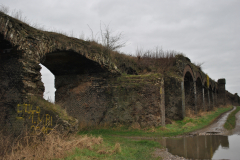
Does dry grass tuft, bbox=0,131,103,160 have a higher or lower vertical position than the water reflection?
higher

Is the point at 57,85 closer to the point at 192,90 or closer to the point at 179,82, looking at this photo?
the point at 179,82

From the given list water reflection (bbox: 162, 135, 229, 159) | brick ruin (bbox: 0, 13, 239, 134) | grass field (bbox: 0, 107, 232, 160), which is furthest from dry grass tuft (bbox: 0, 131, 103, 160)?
water reflection (bbox: 162, 135, 229, 159)

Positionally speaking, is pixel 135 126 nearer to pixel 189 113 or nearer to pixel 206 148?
pixel 206 148

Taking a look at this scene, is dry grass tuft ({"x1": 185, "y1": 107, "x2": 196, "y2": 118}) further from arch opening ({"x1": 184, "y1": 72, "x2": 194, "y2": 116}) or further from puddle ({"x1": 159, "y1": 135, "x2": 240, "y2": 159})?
puddle ({"x1": 159, "y1": 135, "x2": 240, "y2": 159})

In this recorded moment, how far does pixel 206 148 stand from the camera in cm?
650

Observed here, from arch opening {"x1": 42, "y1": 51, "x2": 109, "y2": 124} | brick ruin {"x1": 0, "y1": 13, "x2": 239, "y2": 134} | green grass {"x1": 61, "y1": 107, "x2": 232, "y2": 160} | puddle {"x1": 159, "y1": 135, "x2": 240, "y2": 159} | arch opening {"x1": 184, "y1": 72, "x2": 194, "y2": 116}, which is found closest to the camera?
green grass {"x1": 61, "y1": 107, "x2": 232, "y2": 160}

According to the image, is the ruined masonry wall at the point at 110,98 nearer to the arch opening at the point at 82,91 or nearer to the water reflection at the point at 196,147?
the arch opening at the point at 82,91

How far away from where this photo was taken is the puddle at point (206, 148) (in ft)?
18.6

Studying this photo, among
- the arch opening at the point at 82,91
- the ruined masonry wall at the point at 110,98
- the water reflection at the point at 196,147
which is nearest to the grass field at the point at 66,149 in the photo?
the water reflection at the point at 196,147

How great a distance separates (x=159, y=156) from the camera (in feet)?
18.5

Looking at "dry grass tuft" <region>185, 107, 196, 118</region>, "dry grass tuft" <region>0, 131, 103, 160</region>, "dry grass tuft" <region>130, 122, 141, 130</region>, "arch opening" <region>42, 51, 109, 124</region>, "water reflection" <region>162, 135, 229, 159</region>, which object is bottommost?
"water reflection" <region>162, 135, 229, 159</region>

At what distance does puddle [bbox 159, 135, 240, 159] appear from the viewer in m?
5.68


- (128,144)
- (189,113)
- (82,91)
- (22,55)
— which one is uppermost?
(22,55)

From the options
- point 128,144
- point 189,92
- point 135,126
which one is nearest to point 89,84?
point 135,126
